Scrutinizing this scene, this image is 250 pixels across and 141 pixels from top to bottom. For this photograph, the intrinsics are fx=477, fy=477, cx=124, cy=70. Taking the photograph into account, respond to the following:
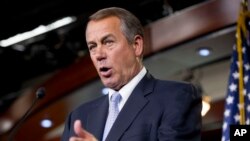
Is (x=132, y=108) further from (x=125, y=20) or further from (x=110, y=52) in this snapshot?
(x=125, y=20)

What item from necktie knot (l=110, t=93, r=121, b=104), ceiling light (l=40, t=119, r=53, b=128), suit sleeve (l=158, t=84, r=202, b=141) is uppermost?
necktie knot (l=110, t=93, r=121, b=104)

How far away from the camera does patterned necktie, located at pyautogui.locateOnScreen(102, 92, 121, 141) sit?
1.92 m

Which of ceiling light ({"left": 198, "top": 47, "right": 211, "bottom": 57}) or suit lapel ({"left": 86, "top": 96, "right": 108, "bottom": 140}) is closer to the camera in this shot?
suit lapel ({"left": 86, "top": 96, "right": 108, "bottom": 140})

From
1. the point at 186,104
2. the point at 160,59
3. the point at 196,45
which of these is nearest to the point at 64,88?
the point at 160,59

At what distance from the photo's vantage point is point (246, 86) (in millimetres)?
3557

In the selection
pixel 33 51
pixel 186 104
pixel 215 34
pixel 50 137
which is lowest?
pixel 50 137

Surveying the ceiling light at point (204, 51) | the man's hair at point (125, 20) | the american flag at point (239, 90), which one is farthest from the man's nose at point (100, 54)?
the ceiling light at point (204, 51)

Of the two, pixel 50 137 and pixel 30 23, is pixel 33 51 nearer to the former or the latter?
pixel 30 23

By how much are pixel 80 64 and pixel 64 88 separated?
532 millimetres

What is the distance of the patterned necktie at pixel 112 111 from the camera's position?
1.92 m

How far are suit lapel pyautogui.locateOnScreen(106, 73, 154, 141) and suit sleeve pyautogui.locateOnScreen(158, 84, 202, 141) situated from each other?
12cm

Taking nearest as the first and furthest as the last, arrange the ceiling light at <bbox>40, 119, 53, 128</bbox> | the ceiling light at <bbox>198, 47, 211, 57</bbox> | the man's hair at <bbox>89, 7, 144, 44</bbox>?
the man's hair at <bbox>89, 7, 144, 44</bbox>, the ceiling light at <bbox>198, 47, 211, 57</bbox>, the ceiling light at <bbox>40, 119, 53, 128</bbox>

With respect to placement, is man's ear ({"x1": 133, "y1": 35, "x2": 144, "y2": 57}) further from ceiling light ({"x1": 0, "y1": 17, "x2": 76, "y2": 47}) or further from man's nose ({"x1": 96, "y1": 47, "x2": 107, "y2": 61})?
ceiling light ({"x1": 0, "y1": 17, "x2": 76, "y2": 47})

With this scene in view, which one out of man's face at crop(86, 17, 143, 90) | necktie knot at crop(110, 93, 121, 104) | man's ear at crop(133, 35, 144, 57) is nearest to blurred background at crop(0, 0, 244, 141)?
man's ear at crop(133, 35, 144, 57)
